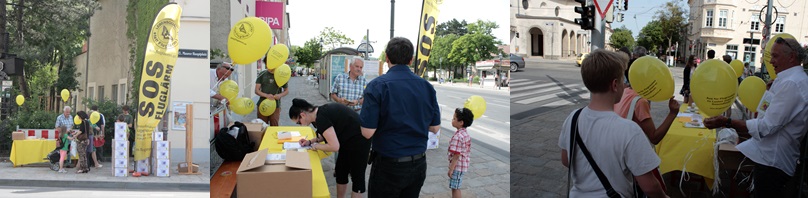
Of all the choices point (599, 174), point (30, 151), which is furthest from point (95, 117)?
point (599, 174)

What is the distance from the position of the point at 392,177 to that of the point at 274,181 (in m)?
0.57

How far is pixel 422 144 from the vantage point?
2631 mm

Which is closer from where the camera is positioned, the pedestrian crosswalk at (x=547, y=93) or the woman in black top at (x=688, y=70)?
the woman in black top at (x=688, y=70)

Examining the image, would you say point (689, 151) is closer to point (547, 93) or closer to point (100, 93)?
point (547, 93)

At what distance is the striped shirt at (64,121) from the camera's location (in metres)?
4.40

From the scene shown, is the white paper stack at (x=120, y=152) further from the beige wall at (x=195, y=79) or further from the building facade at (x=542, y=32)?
the building facade at (x=542, y=32)

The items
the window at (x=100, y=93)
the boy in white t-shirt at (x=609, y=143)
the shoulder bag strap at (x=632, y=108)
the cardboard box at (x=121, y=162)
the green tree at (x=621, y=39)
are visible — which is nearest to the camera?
the boy in white t-shirt at (x=609, y=143)

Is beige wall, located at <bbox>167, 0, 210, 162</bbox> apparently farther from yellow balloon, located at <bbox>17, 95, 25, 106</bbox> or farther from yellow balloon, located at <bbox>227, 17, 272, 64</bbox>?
yellow balloon, located at <bbox>17, 95, 25, 106</bbox>

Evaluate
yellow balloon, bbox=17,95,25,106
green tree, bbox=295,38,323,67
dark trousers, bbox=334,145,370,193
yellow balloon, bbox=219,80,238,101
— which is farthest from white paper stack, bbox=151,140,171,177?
green tree, bbox=295,38,323,67

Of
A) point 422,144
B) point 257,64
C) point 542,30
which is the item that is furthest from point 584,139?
point 257,64

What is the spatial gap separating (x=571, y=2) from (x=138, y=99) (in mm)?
3797

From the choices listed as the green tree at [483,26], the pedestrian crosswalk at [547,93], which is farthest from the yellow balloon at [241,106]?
the pedestrian crosswalk at [547,93]

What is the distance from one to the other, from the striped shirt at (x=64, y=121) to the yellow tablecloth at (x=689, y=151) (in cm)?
446

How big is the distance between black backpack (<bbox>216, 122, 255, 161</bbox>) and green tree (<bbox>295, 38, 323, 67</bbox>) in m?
0.80
